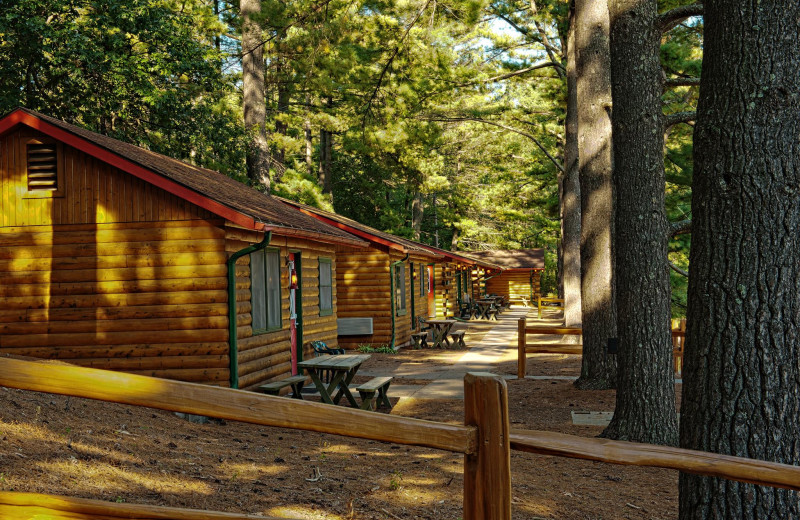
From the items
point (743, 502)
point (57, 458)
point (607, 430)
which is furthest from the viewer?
point (607, 430)

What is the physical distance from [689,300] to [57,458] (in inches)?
208

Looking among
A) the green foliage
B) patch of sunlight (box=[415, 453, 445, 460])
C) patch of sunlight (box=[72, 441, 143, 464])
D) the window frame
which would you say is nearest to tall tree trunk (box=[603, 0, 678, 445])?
patch of sunlight (box=[415, 453, 445, 460])

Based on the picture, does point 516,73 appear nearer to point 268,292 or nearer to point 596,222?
point 596,222

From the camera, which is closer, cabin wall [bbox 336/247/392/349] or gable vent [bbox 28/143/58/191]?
gable vent [bbox 28/143/58/191]

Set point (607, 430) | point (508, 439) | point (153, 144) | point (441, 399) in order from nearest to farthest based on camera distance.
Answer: point (508, 439), point (607, 430), point (441, 399), point (153, 144)

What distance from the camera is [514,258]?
4888 centimetres

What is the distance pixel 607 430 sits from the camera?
28.3ft

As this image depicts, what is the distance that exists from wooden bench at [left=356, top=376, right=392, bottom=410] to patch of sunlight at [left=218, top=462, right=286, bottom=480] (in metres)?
3.29

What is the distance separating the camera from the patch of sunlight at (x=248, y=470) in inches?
264

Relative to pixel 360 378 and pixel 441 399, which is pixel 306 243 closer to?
pixel 360 378

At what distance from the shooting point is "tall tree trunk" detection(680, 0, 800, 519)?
14.0 ft

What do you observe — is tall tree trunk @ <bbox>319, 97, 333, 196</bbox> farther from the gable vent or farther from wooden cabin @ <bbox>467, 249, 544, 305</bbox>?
the gable vent

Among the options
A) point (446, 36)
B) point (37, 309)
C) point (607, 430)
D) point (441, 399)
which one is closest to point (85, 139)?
point (37, 309)

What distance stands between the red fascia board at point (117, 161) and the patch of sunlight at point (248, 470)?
12.8 feet
